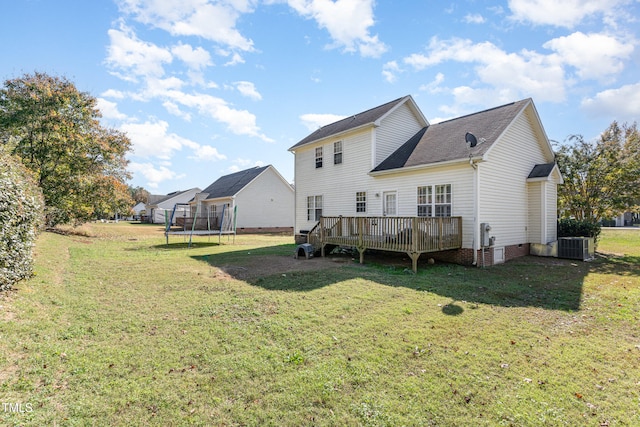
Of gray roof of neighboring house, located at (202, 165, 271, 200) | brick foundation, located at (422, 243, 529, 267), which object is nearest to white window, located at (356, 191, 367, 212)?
brick foundation, located at (422, 243, 529, 267)

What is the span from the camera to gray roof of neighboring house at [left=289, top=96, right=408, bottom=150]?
14.5 metres

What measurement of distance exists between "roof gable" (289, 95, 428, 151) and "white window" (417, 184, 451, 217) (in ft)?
13.2

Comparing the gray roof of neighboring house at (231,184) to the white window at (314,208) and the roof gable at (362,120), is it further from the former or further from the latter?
the white window at (314,208)

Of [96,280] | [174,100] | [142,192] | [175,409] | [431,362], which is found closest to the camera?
[175,409]

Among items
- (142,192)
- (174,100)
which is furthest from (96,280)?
(142,192)

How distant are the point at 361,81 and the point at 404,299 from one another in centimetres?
1158

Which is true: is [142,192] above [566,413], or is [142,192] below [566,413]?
above

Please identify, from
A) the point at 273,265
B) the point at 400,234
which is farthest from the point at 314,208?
the point at 400,234

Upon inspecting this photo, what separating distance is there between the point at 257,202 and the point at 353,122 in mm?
17761

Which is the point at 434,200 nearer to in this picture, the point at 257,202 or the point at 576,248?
the point at 576,248

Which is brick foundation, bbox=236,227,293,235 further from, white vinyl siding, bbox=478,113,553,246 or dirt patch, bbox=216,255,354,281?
white vinyl siding, bbox=478,113,553,246

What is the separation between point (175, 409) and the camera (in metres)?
3.00

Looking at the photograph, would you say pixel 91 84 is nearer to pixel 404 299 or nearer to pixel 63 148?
pixel 63 148

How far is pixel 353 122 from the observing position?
15.7 meters
